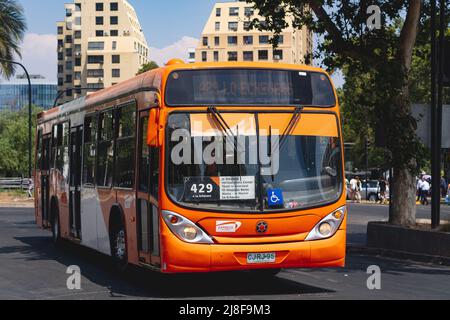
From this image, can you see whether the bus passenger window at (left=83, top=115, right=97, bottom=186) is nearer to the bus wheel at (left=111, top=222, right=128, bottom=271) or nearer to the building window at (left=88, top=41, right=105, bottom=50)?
the bus wheel at (left=111, top=222, right=128, bottom=271)

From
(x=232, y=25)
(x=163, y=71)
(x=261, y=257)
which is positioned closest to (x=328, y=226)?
(x=261, y=257)

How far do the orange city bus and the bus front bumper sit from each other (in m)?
0.01

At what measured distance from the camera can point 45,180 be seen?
68.2 ft

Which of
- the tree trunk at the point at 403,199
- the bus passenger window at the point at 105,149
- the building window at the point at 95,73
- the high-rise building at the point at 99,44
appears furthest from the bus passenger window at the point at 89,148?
the building window at the point at 95,73

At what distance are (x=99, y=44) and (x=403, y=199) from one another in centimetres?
12198

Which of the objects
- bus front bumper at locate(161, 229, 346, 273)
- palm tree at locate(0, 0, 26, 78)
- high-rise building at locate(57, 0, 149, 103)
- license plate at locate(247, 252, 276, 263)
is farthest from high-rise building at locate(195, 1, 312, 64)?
license plate at locate(247, 252, 276, 263)

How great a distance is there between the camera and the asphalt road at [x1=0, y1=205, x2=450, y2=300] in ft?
38.1

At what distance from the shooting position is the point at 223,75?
1201 centimetres

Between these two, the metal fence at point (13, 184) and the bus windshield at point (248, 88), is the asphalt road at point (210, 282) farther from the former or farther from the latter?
the metal fence at point (13, 184)

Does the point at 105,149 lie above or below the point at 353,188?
above

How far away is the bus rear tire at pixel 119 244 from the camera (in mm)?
13586

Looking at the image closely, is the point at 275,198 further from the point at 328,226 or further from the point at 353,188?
the point at 353,188

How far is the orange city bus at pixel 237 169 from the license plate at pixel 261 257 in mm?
13
